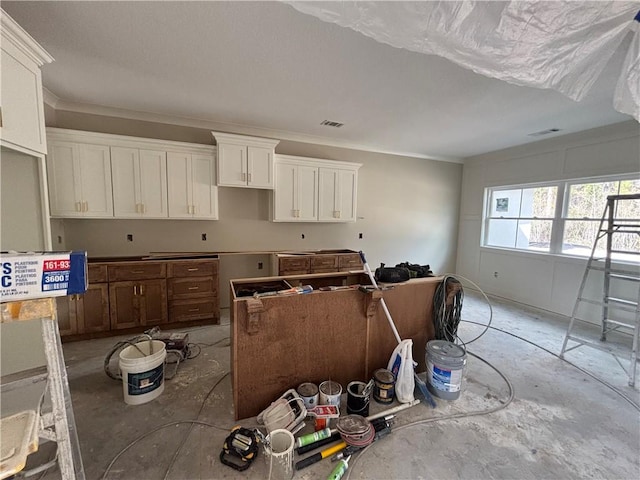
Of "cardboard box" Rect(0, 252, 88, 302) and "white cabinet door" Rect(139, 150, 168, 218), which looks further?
"white cabinet door" Rect(139, 150, 168, 218)

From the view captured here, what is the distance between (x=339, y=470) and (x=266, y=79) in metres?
3.07

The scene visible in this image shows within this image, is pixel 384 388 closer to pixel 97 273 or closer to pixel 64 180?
pixel 97 273

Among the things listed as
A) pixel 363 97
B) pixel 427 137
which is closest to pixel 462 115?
pixel 427 137

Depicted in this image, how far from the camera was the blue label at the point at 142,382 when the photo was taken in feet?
6.47

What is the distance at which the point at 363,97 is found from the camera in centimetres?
286

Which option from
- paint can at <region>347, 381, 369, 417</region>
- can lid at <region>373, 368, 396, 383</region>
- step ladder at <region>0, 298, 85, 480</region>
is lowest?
paint can at <region>347, 381, 369, 417</region>

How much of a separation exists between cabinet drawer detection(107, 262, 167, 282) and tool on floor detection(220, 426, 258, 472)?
87.9 inches

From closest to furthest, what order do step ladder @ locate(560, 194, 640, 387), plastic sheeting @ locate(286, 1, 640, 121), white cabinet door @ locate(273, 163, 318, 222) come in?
plastic sheeting @ locate(286, 1, 640, 121)
step ladder @ locate(560, 194, 640, 387)
white cabinet door @ locate(273, 163, 318, 222)

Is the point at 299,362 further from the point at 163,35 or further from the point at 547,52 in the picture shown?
the point at 163,35

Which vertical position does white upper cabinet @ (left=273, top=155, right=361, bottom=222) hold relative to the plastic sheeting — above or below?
below

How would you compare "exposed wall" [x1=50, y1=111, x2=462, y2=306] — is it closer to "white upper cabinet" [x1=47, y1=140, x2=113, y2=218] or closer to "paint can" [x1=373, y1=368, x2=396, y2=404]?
"white upper cabinet" [x1=47, y1=140, x2=113, y2=218]

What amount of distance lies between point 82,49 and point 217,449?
315cm

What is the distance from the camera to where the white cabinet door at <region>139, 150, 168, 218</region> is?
3.30m

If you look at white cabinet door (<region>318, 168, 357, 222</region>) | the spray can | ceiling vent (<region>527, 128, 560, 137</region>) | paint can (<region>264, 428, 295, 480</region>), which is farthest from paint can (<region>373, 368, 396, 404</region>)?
ceiling vent (<region>527, 128, 560, 137</region>)
